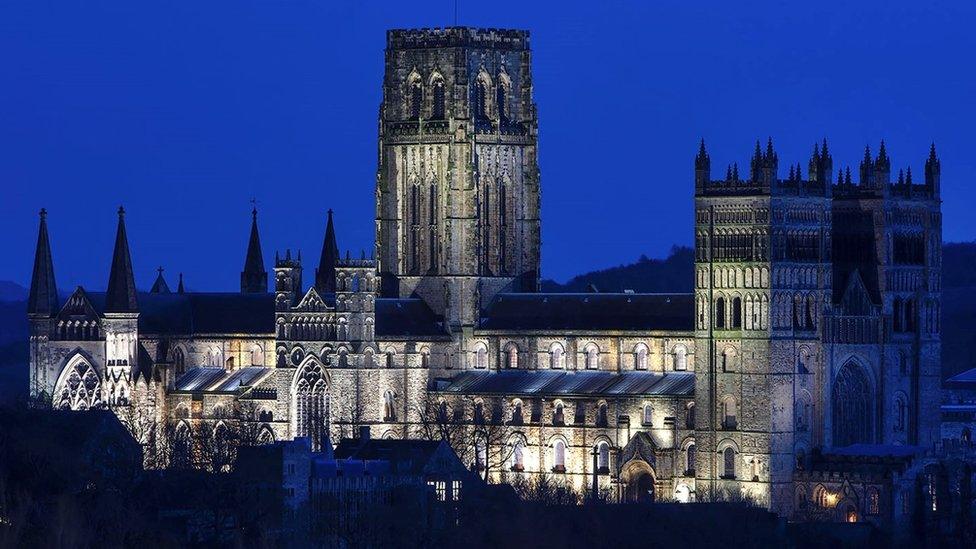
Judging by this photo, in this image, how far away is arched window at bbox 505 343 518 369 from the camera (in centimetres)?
18462

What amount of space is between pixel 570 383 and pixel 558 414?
1.75 m

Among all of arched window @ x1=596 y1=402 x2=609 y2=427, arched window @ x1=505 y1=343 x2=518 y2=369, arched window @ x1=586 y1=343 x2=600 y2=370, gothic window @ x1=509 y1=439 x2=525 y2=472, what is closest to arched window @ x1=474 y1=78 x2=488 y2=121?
arched window @ x1=505 y1=343 x2=518 y2=369

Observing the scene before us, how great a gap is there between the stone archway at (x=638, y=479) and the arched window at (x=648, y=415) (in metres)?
1.77

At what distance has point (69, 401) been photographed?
19000 centimetres

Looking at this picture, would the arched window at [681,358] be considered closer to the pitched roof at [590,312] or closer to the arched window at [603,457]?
the pitched roof at [590,312]

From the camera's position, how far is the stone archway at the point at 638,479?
6900 inches

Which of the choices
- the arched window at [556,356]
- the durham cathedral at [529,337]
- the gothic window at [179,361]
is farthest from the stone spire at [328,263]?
the arched window at [556,356]

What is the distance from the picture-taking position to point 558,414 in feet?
590

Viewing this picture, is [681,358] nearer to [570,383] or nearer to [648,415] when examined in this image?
[648,415]

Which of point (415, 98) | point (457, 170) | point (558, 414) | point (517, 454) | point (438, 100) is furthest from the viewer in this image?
point (415, 98)

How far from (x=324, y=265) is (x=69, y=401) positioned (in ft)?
43.5

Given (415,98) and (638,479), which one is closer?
(638,479)

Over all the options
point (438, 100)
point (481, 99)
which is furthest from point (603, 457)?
point (438, 100)

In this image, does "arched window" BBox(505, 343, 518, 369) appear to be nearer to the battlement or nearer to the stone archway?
the stone archway
